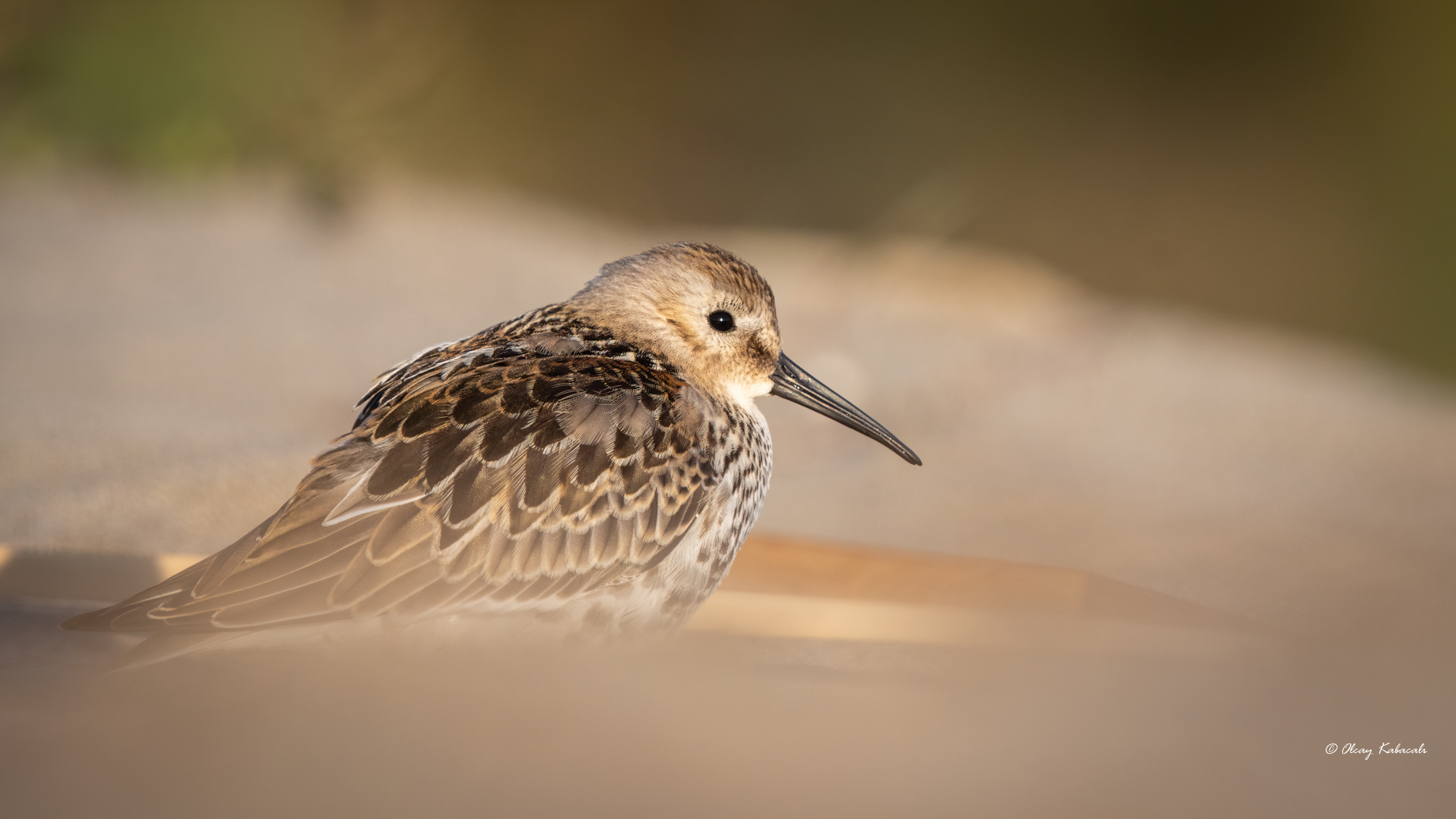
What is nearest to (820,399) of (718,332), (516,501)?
(718,332)

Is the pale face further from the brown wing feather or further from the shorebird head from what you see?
the brown wing feather

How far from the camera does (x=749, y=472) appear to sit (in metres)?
1.08

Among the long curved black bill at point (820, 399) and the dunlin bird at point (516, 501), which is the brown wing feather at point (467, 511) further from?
the long curved black bill at point (820, 399)

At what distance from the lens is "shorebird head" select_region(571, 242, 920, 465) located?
1123 mm

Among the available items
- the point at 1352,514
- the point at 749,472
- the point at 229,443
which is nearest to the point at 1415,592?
the point at 1352,514

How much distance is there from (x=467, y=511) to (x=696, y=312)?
353 mm

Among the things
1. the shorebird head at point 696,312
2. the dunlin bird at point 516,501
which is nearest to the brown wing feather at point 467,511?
the dunlin bird at point 516,501

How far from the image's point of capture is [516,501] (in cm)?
89

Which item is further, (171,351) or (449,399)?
(171,351)

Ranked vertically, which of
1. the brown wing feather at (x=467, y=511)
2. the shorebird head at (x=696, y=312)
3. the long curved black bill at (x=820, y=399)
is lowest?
the brown wing feather at (x=467, y=511)

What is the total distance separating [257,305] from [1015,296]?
212 cm

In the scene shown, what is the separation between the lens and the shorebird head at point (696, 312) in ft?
3.68

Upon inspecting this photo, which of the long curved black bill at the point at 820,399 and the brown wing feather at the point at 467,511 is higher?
the long curved black bill at the point at 820,399

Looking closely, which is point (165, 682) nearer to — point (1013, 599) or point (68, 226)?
point (1013, 599)
